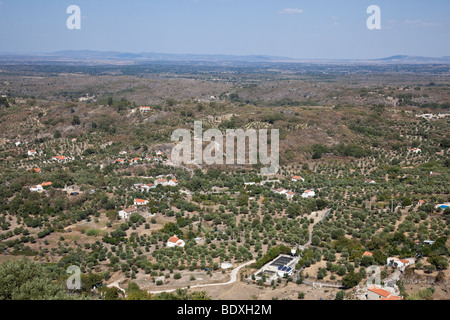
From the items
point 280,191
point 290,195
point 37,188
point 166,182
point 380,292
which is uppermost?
point 37,188

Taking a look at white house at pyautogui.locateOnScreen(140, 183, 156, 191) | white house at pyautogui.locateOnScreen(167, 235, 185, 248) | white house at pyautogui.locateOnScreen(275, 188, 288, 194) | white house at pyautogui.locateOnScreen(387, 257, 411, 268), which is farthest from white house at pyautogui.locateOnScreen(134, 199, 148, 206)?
white house at pyautogui.locateOnScreen(387, 257, 411, 268)

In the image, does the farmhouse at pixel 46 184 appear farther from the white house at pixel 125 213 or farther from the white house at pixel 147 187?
the white house at pixel 125 213

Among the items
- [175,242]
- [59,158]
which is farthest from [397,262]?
[59,158]

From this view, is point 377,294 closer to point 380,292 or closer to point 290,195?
point 380,292

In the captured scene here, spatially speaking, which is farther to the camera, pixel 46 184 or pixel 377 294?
pixel 46 184

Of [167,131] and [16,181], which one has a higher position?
[167,131]

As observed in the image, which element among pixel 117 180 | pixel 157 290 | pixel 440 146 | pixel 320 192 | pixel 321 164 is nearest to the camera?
pixel 157 290

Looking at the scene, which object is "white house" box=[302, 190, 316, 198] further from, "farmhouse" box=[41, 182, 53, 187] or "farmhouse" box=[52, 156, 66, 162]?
"farmhouse" box=[52, 156, 66, 162]

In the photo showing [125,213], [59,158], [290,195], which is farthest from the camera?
[59,158]

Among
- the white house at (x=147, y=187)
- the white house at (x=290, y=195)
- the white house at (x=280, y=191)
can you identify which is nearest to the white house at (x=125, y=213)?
the white house at (x=147, y=187)

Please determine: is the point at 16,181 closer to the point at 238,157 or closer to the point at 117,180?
the point at 117,180

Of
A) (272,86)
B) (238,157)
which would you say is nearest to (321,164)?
(238,157)
